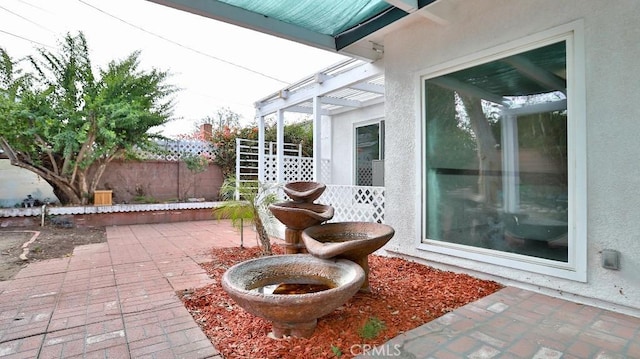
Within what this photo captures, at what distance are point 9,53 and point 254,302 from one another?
8.98 meters

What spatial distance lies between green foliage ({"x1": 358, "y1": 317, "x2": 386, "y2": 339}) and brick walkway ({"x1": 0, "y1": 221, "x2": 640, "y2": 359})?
Answer: 15 cm

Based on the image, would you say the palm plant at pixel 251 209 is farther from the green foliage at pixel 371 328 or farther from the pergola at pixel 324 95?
the green foliage at pixel 371 328

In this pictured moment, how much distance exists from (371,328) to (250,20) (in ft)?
11.8

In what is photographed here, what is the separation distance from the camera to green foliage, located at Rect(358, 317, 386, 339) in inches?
88.3

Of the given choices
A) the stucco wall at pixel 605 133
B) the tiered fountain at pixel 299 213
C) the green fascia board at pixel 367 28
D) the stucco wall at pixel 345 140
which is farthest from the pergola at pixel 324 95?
the tiered fountain at pixel 299 213

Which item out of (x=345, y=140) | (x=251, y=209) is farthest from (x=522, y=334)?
(x=345, y=140)

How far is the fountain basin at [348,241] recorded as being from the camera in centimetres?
251

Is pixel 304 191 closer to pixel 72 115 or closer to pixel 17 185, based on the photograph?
pixel 72 115

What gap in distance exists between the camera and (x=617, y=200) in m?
2.69

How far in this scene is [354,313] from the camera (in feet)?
8.44

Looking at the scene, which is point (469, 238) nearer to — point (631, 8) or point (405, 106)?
point (405, 106)

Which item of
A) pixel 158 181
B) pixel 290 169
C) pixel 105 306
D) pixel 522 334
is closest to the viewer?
pixel 522 334

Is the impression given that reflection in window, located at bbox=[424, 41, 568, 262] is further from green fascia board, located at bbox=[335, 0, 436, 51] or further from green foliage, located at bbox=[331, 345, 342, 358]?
green foliage, located at bbox=[331, 345, 342, 358]

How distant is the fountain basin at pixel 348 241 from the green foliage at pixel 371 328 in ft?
1.25
